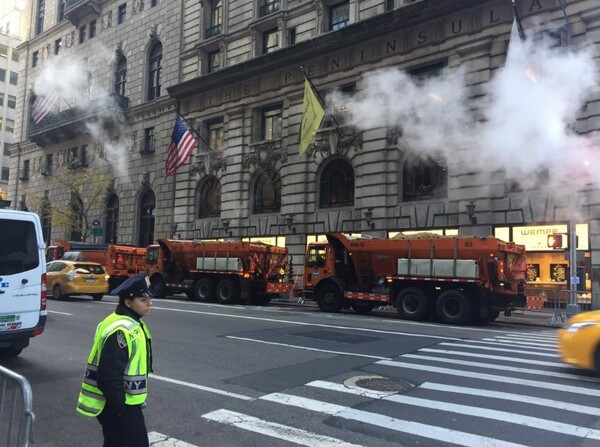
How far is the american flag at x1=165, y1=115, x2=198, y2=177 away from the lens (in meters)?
26.0

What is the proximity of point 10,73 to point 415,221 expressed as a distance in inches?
2689

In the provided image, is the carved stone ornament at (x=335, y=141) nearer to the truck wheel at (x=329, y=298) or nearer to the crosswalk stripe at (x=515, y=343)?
the truck wheel at (x=329, y=298)

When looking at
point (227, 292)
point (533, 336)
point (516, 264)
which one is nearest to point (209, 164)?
point (227, 292)

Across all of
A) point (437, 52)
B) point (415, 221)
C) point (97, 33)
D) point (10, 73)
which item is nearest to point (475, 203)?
point (415, 221)

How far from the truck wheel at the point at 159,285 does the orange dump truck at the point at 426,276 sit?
25.4 ft

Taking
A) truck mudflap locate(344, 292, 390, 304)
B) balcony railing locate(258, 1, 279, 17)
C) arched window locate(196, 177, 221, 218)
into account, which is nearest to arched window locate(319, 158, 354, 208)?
arched window locate(196, 177, 221, 218)

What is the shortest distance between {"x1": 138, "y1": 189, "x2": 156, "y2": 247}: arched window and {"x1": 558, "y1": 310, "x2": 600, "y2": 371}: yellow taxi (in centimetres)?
2982

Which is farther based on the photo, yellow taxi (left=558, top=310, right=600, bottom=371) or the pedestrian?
yellow taxi (left=558, top=310, right=600, bottom=371)

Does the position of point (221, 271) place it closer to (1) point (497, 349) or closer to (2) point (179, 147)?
(2) point (179, 147)

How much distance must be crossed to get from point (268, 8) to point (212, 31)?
15.1 ft

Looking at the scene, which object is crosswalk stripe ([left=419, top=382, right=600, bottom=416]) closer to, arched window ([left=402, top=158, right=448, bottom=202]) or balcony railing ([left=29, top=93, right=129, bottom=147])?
arched window ([left=402, top=158, right=448, bottom=202])

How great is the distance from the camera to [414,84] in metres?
20.0

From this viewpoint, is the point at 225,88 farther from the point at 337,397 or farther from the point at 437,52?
the point at 337,397

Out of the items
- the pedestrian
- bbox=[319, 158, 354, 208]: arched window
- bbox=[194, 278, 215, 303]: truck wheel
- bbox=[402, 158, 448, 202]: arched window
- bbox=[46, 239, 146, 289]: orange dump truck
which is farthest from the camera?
bbox=[46, 239, 146, 289]: orange dump truck
